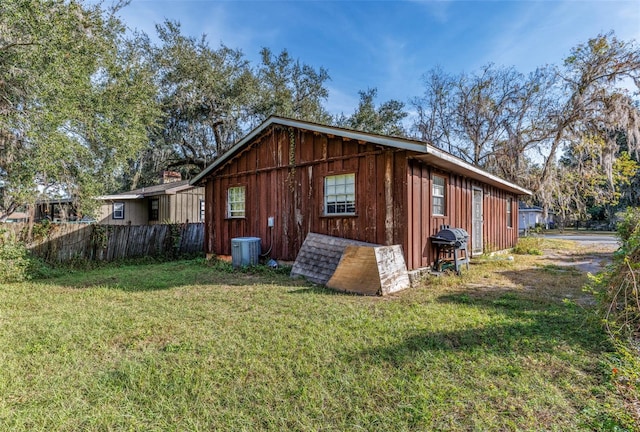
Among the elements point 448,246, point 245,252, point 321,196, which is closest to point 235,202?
point 245,252

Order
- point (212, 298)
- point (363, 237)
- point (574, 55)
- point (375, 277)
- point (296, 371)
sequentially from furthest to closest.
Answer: point (574, 55)
point (363, 237)
point (375, 277)
point (212, 298)
point (296, 371)

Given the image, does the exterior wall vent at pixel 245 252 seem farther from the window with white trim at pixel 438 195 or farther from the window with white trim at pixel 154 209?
the window with white trim at pixel 154 209

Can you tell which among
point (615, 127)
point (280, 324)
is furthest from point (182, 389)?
point (615, 127)

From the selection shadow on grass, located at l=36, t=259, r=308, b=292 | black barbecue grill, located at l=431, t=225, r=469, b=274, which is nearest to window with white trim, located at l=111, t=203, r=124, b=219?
shadow on grass, located at l=36, t=259, r=308, b=292

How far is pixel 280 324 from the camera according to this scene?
13.0 ft

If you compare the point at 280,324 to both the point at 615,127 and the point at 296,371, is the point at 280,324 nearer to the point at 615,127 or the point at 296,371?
the point at 296,371

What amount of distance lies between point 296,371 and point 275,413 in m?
0.57

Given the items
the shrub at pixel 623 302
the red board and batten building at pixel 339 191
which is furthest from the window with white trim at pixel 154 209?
the shrub at pixel 623 302

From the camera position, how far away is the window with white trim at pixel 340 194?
7.25m

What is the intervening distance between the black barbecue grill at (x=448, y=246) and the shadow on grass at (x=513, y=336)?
7.75 ft

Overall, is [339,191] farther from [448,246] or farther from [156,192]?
[156,192]

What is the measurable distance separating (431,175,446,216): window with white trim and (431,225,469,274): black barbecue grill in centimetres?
43

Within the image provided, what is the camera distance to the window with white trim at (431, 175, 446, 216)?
24.5ft

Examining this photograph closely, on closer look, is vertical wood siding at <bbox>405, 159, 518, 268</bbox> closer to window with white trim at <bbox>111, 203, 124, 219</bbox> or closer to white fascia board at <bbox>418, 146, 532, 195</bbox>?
white fascia board at <bbox>418, 146, 532, 195</bbox>
